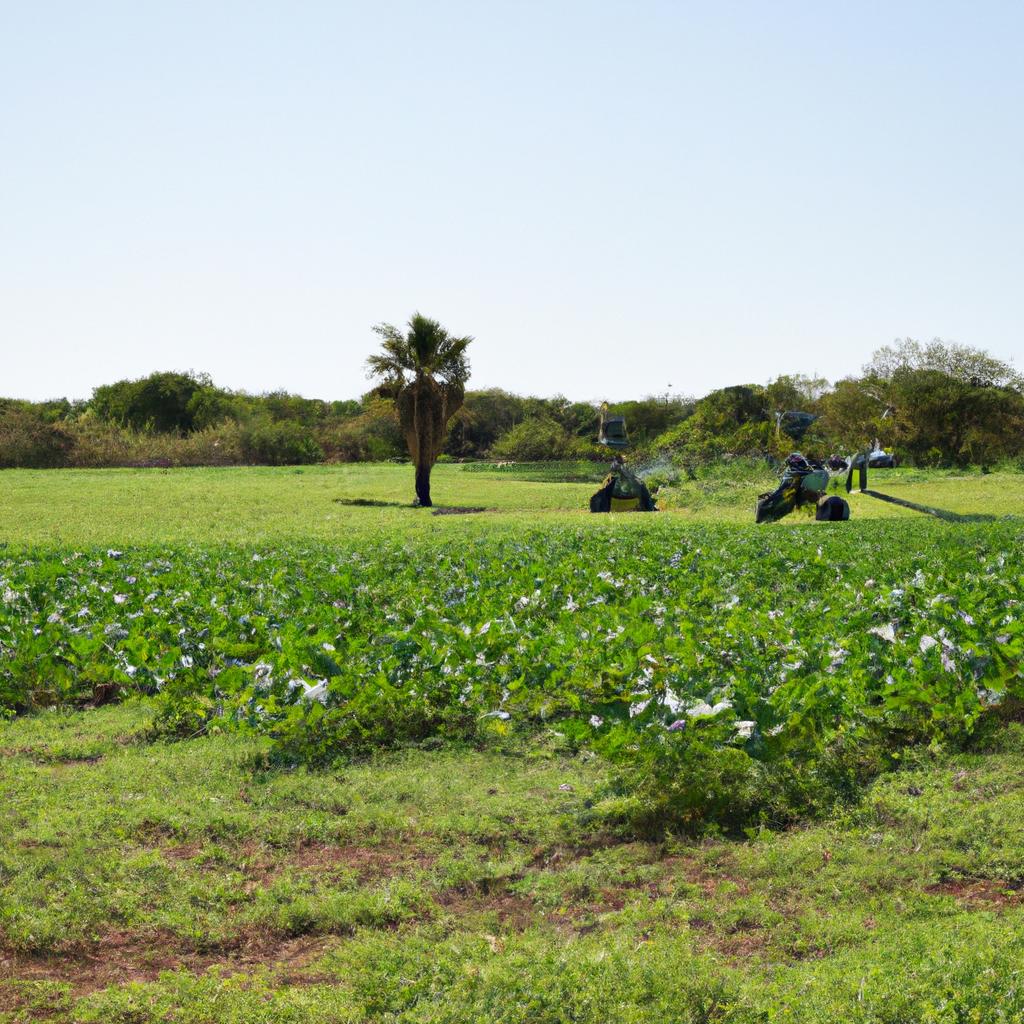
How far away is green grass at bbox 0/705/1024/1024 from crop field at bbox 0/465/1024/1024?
17 millimetres

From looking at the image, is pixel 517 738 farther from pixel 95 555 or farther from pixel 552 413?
pixel 552 413

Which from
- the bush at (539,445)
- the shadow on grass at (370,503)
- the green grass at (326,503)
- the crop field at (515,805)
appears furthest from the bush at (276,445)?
the crop field at (515,805)

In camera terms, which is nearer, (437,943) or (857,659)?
(437,943)

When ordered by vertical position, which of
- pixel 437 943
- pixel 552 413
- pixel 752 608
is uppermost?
pixel 552 413

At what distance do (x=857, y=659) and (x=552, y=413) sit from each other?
70.5 metres

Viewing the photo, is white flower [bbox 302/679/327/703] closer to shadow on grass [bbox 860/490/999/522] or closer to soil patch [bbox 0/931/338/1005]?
soil patch [bbox 0/931/338/1005]

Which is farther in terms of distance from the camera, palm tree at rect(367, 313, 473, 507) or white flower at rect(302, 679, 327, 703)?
palm tree at rect(367, 313, 473, 507)

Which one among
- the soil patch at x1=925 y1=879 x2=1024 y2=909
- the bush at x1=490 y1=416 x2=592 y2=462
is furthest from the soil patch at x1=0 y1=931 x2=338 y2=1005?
the bush at x1=490 y1=416 x2=592 y2=462

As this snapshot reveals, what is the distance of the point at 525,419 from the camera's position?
248 feet

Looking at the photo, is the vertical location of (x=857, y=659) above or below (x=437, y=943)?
above

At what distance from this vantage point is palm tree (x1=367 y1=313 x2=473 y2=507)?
3194 cm

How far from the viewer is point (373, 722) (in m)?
7.07

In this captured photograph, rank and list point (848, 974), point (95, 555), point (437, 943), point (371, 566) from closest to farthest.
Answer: point (848, 974)
point (437, 943)
point (371, 566)
point (95, 555)

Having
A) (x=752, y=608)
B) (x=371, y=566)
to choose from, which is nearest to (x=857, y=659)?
(x=752, y=608)
